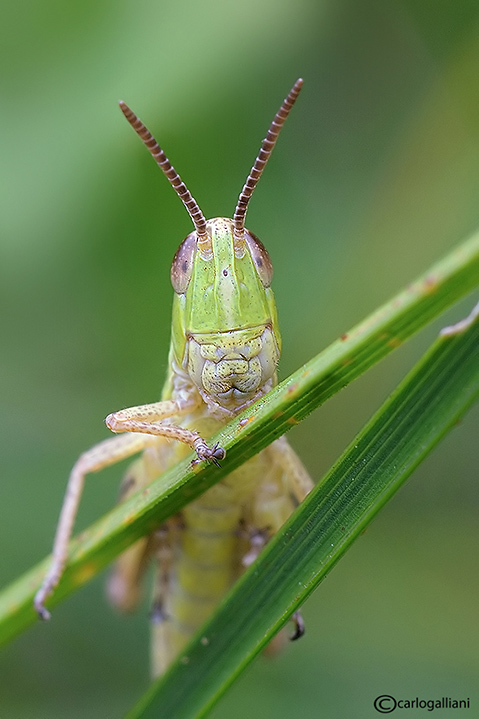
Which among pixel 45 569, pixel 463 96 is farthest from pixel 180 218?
pixel 45 569

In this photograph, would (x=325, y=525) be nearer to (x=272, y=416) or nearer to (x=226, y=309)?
(x=272, y=416)

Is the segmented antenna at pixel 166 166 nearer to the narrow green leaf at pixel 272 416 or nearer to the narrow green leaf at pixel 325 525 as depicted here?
the narrow green leaf at pixel 272 416

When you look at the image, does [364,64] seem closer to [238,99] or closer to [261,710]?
[238,99]

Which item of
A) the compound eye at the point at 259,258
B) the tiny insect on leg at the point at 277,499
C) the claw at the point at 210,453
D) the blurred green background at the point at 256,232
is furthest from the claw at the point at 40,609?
the blurred green background at the point at 256,232

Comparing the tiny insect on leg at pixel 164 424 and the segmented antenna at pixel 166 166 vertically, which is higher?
the segmented antenna at pixel 166 166

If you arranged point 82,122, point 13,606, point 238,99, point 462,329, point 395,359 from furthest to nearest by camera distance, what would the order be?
point 395,359
point 238,99
point 82,122
point 13,606
point 462,329
